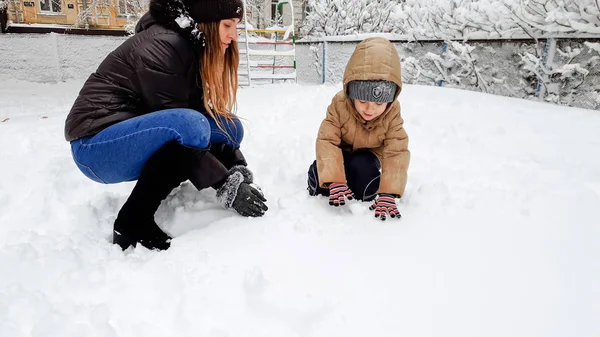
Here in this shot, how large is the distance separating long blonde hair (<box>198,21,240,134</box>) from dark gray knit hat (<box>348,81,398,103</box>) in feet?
1.89

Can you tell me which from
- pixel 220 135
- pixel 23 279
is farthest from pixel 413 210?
pixel 23 279

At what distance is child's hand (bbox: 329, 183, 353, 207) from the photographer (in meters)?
1.65

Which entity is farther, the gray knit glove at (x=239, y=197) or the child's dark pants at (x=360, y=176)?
the child's dark pants at (x=360, y=176)

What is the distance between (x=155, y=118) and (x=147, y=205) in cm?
34

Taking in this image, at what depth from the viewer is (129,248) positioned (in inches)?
57.3

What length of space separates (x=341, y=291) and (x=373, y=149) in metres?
0.90

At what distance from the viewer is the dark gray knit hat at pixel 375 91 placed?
1.60m

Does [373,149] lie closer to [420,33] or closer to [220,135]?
[220,135]

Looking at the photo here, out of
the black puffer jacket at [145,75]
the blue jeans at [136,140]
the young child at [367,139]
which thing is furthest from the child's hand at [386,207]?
the black puffer jacket at [145,75]

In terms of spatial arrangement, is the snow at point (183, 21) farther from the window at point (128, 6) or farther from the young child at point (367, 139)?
the window at point (128, 6)

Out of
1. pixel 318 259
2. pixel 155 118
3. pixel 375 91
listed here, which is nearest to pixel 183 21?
pixel 155 118

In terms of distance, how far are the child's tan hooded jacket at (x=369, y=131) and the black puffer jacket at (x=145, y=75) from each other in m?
0.66

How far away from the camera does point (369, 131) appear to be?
1816 mm

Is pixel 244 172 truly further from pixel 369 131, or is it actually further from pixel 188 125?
pixel 369 131
